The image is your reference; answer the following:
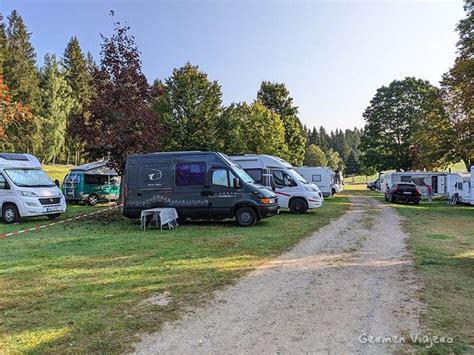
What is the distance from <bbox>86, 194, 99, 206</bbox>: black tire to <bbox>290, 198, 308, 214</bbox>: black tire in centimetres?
1228

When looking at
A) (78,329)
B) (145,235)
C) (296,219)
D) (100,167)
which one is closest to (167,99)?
(100,167)

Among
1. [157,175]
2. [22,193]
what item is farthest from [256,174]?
[22,193]

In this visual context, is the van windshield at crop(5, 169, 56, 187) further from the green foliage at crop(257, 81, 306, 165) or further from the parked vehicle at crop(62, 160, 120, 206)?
the green foliage at crop(257, 81, 306, 165)

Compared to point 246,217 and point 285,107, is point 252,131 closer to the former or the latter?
point 285,107

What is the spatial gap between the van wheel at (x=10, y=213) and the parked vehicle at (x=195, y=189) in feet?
14.2

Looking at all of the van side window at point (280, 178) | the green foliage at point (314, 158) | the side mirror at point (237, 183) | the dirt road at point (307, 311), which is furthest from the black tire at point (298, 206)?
the green foliage at point (314, 158)

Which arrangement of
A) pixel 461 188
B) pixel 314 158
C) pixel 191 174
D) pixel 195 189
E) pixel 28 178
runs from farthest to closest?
1. pixel 314 158
2. pixel 461 188
3. pixel 28 178
4. pixel 191 174
5. pixel 195 189

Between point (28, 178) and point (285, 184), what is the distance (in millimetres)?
10477

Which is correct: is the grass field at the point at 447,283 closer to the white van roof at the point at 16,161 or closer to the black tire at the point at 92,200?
the white van roof at the point at 16,161

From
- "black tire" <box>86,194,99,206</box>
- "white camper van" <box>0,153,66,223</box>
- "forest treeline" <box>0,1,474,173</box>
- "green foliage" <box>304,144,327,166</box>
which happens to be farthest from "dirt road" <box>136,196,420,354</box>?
"green foliage" <box>304,144,327,166</box>

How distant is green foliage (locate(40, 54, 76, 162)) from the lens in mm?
50906

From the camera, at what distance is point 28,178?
1557 cm

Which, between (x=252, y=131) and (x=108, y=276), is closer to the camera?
(x=108, y=276)

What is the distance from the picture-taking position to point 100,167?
24156mm
